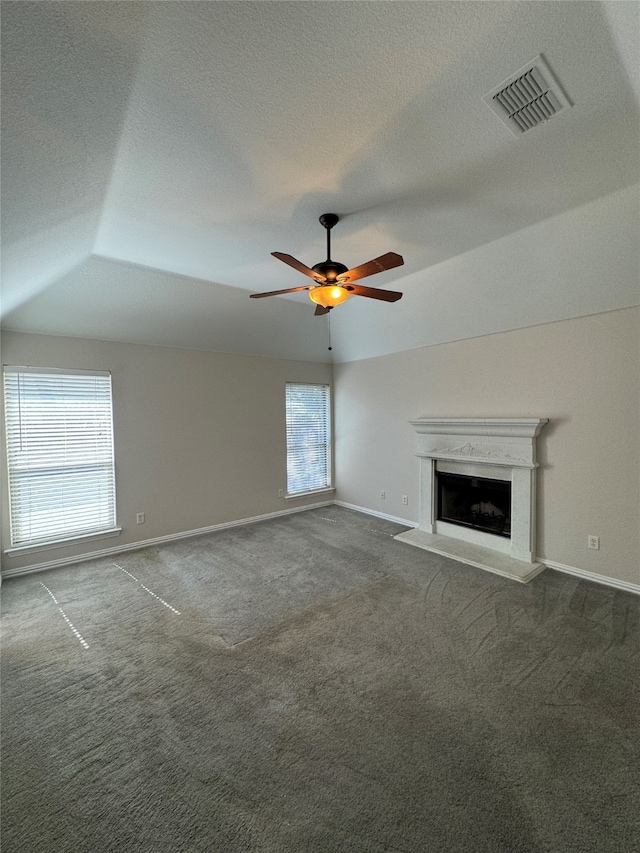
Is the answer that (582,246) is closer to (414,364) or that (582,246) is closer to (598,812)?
(414,364)

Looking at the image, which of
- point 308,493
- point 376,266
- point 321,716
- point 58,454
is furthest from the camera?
point 308,493

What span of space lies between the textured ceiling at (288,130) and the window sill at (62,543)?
2.36 metres

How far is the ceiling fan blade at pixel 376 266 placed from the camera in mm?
2055

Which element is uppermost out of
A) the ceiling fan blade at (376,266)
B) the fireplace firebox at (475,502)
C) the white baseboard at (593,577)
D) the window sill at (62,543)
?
the ceiling fan blade at (376,266)

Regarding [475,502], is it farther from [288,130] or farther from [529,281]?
[288,130]

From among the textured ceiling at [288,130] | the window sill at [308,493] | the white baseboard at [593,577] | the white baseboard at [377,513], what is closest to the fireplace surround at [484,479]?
the white baseboard at [593,577]

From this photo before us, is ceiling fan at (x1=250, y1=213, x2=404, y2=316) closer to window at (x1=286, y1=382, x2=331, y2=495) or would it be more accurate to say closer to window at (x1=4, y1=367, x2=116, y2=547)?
window at (x1=4, y1=367, x2=116, y2=547)

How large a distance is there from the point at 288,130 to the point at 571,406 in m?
3.38

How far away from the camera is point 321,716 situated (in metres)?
1.88

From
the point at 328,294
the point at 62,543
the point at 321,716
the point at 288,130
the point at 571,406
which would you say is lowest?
the point at 321,716

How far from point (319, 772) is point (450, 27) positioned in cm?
303

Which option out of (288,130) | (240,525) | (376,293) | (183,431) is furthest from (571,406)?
(183,431)

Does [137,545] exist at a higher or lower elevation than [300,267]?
lower

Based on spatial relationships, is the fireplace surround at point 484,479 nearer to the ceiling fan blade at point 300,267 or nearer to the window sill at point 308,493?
the window sill at point 308,493
